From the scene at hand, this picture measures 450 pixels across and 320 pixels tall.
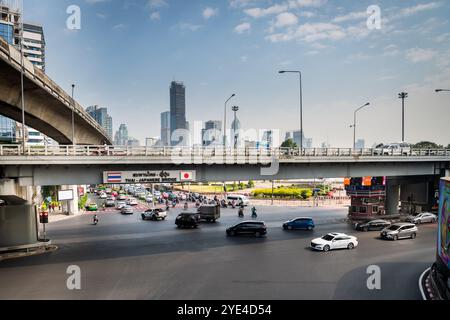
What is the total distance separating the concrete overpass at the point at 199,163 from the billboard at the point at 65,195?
69.9 feet

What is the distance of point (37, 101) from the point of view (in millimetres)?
29422

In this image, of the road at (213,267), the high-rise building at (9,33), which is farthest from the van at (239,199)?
the high-rise building at (9,33)

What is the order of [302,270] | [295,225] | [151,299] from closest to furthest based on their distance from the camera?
1. [151,299]
2. [302,270]
3. [295,225]

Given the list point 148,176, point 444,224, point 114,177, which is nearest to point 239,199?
point 148,176

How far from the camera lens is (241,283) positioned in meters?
16.0

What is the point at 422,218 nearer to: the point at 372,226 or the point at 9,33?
the point at 372,226

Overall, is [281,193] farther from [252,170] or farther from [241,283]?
[241,283]

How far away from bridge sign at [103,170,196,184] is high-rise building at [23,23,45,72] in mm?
135266

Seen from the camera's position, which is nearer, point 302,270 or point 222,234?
point 302,270

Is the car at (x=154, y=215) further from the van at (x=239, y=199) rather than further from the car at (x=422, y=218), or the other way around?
the car at (x=422, y=218)

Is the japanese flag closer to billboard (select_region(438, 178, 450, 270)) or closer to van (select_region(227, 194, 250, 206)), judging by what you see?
billboard (select_region(438, 178, 450, 270))

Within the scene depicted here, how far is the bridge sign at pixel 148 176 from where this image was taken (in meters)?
21.9

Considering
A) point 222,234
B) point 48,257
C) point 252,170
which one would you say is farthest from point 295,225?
point 48,257

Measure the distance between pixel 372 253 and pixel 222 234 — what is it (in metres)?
13.2
